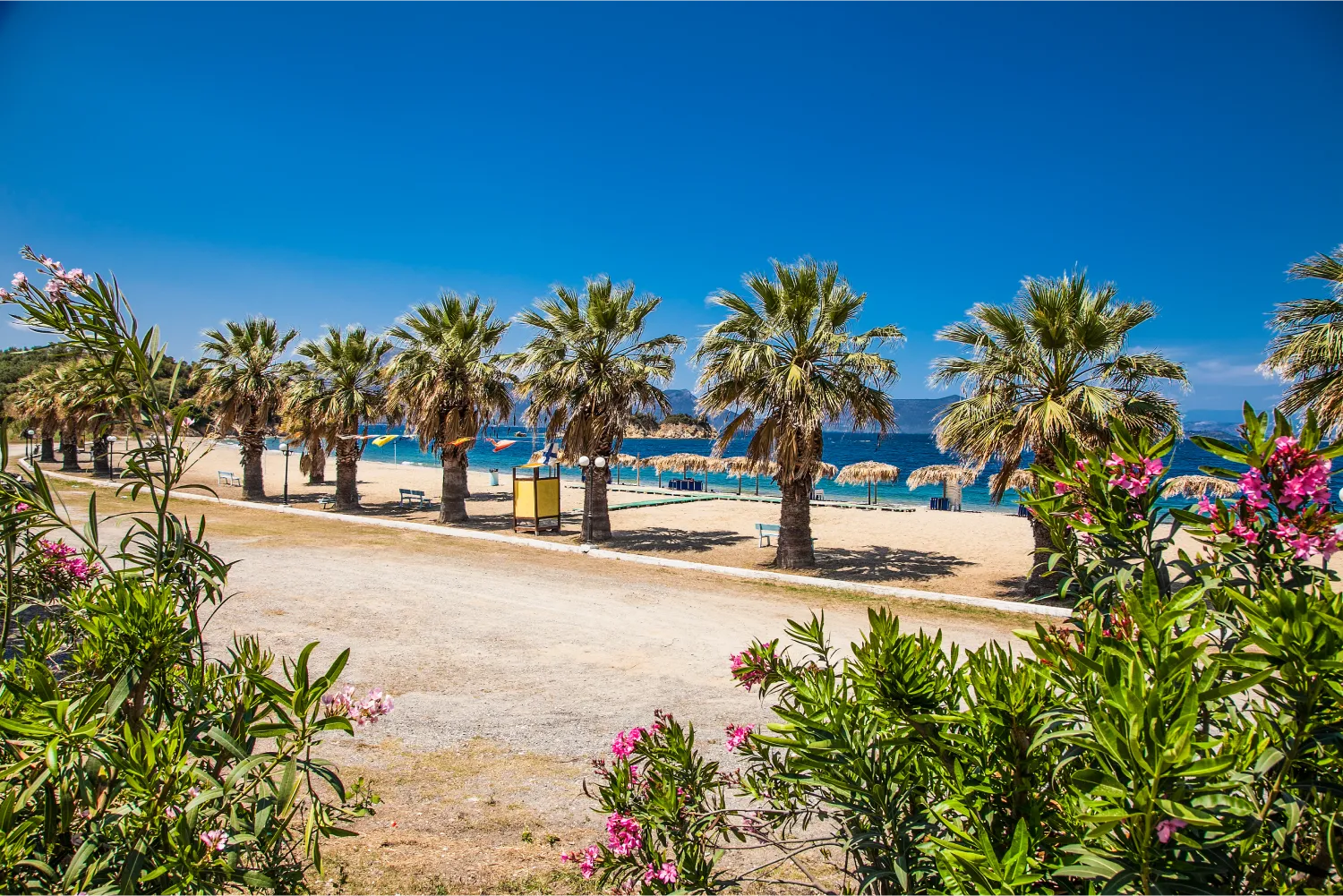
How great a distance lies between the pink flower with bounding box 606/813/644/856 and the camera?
2029 millimetres

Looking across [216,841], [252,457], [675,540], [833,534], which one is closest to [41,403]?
[252,457]

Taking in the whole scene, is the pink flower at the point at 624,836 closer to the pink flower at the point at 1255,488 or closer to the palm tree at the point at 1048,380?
the pink flower at the point at 1255,488

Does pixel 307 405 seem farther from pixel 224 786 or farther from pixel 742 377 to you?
pixel 224 786

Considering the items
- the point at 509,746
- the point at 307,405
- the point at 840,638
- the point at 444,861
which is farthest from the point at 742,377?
the point at 307,405

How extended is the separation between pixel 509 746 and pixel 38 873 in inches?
161

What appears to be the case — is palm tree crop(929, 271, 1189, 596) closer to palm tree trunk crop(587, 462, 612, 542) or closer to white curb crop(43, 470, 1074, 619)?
white curb crop(43, 470, 1074, 619)

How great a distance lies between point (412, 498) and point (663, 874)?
87.3 ft

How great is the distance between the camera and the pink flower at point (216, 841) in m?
1.66

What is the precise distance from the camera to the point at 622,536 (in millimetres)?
18766

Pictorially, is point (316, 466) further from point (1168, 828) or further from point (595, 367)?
point (1168, 828)

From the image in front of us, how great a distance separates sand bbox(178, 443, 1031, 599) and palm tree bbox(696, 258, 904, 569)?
2641 mm

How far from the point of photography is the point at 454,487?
20531 millimetres

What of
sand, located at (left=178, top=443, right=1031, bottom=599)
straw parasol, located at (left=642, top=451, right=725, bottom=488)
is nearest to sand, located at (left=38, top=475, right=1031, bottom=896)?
sand, located at (left=178, top=443, right=1031, bottom=599)

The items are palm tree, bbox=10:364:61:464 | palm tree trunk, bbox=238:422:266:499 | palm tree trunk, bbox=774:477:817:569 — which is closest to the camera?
palm tree trunk, bbox=774:477:817:569
